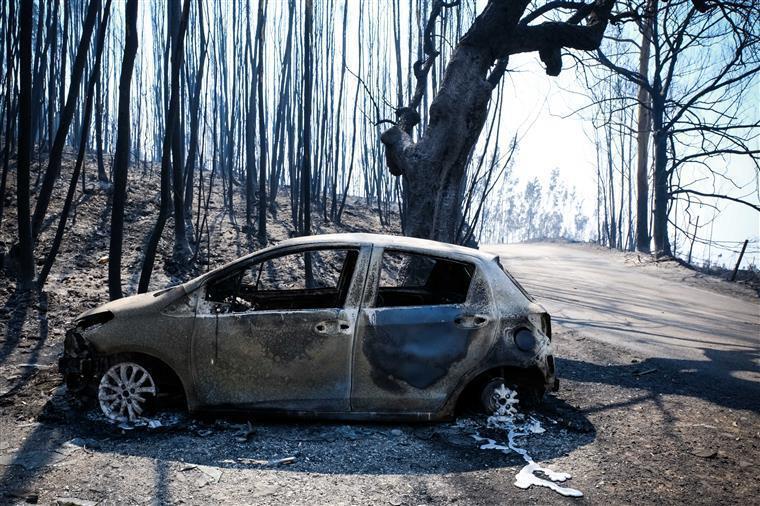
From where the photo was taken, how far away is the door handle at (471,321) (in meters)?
3.74

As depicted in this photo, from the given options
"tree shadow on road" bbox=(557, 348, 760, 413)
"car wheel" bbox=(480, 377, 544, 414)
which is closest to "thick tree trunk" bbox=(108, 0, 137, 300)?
"car wheel" bbox=(480, 377, 544, 414)

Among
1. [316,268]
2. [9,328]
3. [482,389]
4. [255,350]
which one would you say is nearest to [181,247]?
[316,268]

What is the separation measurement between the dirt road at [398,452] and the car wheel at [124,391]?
0.14 meters

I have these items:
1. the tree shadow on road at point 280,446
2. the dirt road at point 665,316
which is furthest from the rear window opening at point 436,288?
the dirt road at point 665,316

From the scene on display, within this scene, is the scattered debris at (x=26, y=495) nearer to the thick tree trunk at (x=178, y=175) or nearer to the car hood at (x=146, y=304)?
the car hood at (x=146, y=304)

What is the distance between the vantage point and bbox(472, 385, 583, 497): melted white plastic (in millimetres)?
3107

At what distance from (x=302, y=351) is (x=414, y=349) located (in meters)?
0.75

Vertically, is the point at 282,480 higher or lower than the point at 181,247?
lower

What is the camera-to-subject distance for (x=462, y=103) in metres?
7.07

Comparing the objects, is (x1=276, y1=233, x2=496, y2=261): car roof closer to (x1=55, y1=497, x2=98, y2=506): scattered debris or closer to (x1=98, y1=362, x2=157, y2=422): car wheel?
(x1=98, y1=362, x2=157, y2=422): car wheel

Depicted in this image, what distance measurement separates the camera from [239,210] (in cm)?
1350

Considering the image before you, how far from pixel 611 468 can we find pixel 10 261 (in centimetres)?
756

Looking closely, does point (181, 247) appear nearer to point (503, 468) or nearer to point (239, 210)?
point (239, 210)

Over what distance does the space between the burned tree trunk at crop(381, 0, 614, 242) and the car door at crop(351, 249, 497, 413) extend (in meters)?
3.28
